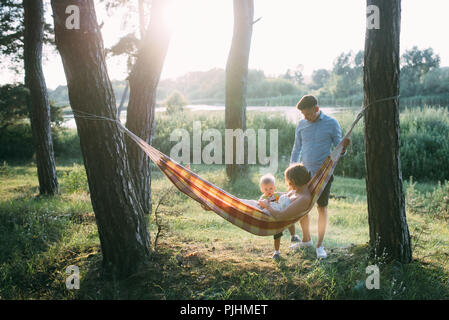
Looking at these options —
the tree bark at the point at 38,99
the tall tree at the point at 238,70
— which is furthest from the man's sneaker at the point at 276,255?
the tree bark at the point at 38,99

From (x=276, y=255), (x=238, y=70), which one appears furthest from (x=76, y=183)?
(x=276, y=255)

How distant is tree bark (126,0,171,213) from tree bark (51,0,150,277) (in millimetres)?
1279

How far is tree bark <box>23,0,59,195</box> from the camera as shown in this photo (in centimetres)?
474

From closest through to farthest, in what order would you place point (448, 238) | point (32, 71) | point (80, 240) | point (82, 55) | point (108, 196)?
point (82, 55)
point (108, 196)
point (80, 240)
point (448, 238)
point (32, 71)

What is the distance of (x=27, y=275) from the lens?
225cm

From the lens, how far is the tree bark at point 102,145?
6.59 ft

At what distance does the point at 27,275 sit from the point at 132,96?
203 cm

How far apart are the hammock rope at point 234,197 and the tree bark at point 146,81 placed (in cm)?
123

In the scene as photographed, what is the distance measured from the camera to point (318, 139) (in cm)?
261

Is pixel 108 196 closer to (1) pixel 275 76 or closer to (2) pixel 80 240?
(2) pixel 80 240

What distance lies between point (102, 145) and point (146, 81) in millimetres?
1512

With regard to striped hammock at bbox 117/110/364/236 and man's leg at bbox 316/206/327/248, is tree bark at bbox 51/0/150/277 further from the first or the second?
man's leg at bbox 316/206/327/248

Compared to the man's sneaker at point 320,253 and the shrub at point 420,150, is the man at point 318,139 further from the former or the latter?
the shrub at point 420,150
